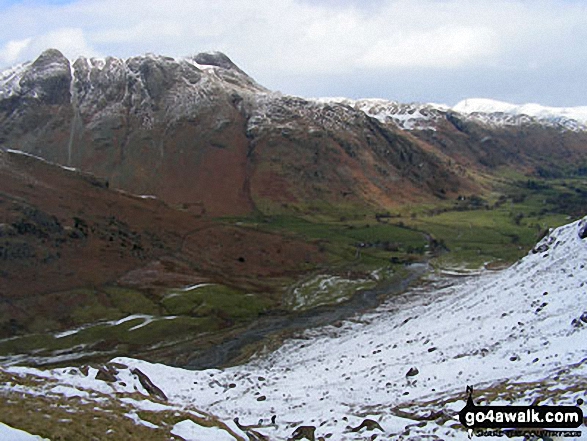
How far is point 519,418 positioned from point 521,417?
15cm

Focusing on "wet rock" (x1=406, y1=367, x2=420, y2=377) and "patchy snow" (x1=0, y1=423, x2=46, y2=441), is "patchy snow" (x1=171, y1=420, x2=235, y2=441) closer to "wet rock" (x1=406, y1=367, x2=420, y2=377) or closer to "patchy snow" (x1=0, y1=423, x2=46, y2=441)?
"patchy snow" (x1=0, y1=423, x2=46, y2=441)

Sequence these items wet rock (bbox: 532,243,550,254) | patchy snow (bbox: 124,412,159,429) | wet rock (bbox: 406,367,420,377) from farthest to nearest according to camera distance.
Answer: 1. wet rock (bbox: 532,243,550,254)
2. wet rock (bbox: 406,367,420,377)
3. patchy snow (bbox: 124,412,159,429)

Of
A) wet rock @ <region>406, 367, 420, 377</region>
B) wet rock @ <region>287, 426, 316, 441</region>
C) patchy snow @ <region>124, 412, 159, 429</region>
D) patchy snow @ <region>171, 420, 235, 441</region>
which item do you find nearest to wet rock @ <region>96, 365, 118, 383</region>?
patchy snow @ <region>124, 412, 159, 429</region>

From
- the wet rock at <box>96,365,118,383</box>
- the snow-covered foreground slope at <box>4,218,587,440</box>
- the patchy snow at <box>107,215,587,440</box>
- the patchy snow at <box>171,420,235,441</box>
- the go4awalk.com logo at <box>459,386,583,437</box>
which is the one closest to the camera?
the go4awalk.com logo at <box>459,386,583,437</box>

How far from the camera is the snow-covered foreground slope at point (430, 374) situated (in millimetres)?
25906

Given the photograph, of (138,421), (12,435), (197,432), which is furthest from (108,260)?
(12,435)

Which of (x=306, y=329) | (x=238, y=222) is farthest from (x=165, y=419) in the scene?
(x=238, y=222)

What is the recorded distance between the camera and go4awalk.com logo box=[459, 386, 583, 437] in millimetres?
19969

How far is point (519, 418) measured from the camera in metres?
21.6

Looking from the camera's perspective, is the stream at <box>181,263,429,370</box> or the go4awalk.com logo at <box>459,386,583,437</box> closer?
the go4awalk.com logo at <box>459,386,583,437</box>

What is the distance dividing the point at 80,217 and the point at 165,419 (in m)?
121

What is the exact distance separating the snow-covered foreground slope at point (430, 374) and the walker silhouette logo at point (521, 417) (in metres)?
0.80

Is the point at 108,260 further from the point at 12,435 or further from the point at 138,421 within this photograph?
the point at 12,435

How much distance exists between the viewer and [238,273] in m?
135
